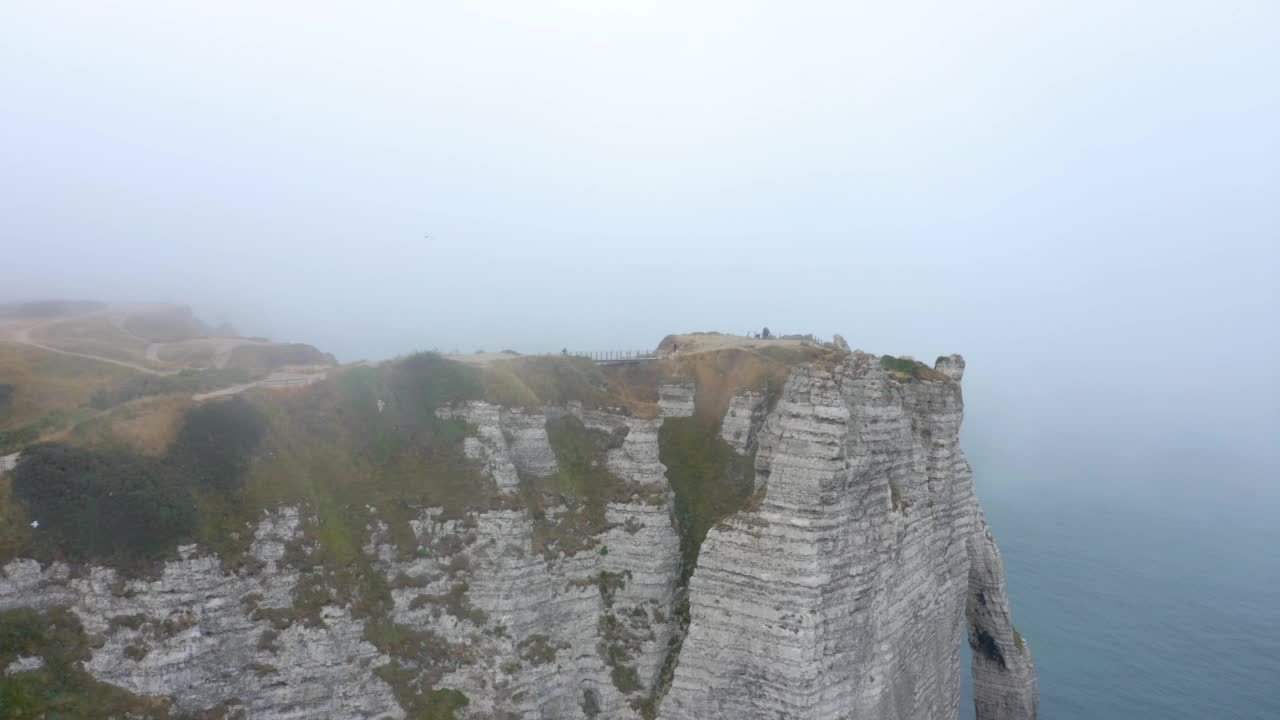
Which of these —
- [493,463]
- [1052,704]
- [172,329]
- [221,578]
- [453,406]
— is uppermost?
[172,329]

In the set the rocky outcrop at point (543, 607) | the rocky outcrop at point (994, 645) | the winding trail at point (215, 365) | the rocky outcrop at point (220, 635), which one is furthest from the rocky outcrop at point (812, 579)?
the winding trail at point (215, 365)

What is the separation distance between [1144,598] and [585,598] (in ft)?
278

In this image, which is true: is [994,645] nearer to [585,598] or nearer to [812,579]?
[812,579]

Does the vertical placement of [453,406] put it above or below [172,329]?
below

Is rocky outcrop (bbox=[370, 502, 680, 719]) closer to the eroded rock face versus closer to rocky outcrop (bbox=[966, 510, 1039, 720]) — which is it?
the eroded rock face

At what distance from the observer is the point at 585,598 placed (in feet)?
109

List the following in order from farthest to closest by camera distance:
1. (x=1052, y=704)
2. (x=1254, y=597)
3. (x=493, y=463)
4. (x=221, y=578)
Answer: (x=1254, y=597), (x=1052, y=704), (x=493, y=463), (x=221, y=578)

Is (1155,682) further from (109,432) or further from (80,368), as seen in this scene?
(80,368)

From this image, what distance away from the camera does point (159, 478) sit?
1056 inches

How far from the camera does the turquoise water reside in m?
59.6

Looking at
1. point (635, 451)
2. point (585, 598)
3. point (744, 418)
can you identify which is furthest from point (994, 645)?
point (585, 598)

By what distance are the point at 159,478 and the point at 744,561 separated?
26.0 metres

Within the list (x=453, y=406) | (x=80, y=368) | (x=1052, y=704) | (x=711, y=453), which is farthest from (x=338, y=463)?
(x=1052, y=704)

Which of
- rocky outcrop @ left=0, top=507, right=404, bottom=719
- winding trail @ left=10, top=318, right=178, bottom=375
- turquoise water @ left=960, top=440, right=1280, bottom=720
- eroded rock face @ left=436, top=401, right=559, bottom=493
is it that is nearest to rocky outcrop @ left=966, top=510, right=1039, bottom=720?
turquoise water @ left=960, top=440, right=1280, bottom=720
